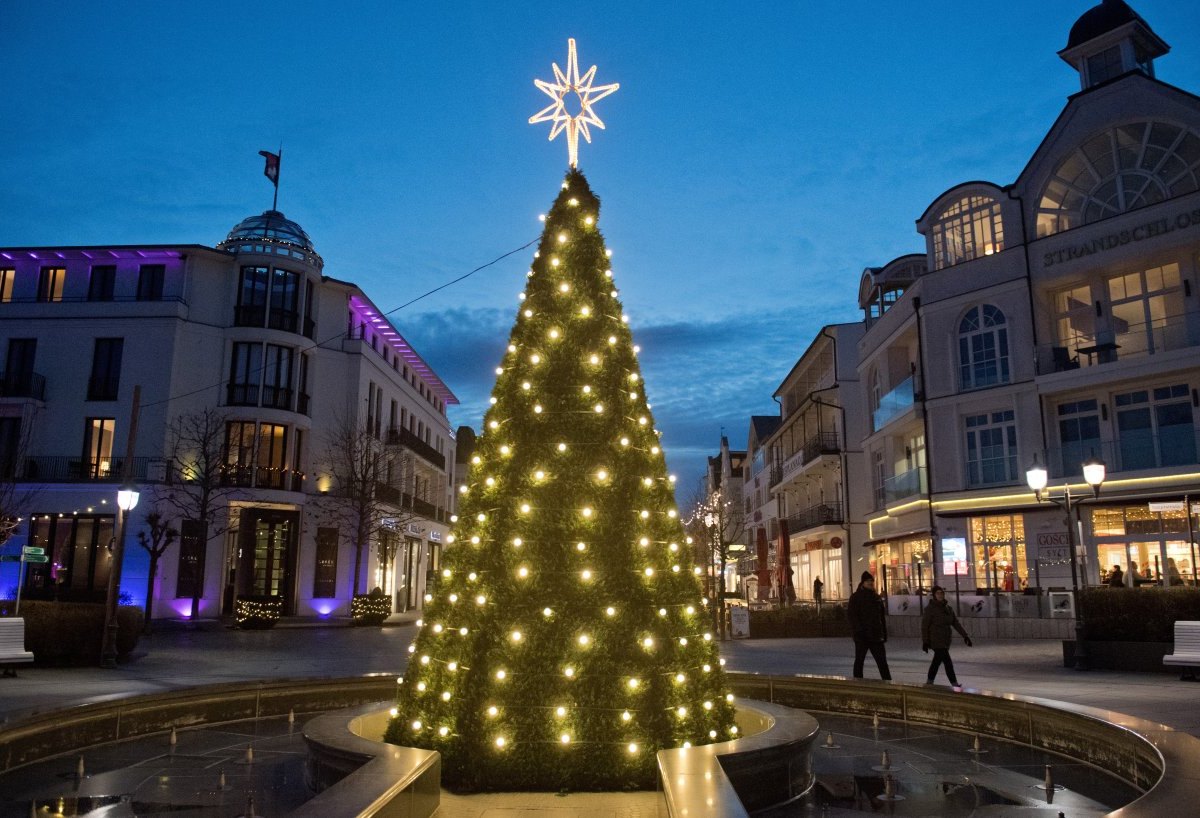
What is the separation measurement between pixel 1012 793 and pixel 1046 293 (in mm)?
27774

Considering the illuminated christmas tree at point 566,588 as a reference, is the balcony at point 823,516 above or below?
above

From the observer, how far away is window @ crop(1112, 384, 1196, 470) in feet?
83.8

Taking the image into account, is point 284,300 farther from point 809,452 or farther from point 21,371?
point 809,452

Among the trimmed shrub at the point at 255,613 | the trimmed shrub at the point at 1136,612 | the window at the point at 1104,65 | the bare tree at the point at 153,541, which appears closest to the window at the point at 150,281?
the bare tree at the point at 153,541

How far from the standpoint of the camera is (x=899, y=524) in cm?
3566

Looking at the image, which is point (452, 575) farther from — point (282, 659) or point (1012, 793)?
point (282, 659)

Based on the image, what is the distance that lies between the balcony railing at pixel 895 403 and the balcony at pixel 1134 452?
593 centimetres

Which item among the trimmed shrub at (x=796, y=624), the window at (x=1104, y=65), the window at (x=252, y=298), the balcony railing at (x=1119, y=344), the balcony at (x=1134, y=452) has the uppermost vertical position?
the window at (x=1104, y=65)

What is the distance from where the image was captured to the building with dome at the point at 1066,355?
85.3 feet

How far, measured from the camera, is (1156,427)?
26688mm

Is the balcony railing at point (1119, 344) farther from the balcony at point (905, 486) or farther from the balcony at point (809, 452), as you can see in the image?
the balcony at point (809, 452)

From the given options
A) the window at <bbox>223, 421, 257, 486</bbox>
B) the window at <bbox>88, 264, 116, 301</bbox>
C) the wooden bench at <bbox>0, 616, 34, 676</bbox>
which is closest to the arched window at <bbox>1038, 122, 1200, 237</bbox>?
the wooden bench at <bbox>0, 616, 34, 676</bbox>

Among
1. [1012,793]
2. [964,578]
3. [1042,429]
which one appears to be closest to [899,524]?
[964,578]

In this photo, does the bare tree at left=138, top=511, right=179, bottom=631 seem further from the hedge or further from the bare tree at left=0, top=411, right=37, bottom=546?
the hedge
